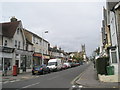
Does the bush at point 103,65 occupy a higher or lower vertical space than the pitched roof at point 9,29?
lower

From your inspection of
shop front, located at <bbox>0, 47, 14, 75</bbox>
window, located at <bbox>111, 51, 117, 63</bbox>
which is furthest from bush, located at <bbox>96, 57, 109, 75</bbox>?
shop front, located at <bbox>0, 47, 14, 75</bbox>

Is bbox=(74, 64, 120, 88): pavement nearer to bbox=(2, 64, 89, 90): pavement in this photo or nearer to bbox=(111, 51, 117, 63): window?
bbox=(2, 64, 89, 90): pavement

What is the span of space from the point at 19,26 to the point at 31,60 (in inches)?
356

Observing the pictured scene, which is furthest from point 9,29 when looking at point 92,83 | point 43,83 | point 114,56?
point 92,83

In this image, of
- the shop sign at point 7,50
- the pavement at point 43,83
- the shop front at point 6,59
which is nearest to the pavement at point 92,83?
the pavement at point 43,83

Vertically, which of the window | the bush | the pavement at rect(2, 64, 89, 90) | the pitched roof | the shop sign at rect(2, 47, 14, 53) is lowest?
the pavement at rect(2, 64, 89, 90)

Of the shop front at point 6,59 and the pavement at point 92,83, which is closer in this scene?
the pavement at point 92,83

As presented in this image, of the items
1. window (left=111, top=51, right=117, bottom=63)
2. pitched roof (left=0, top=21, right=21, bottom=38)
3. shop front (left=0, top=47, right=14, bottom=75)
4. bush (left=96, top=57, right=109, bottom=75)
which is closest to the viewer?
bush (left=96, top=57, right=109, bottom=75)

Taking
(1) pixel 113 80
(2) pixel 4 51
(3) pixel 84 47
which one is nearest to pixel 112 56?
(1) pixel 113 80

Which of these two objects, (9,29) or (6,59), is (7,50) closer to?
(6,59)

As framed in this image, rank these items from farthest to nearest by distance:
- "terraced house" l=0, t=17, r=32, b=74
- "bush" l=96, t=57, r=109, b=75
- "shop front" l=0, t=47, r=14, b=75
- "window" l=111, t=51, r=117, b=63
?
"terraced house" l=0, t=17, r=32, b=74 → "shop front" l=0, t=47, r=14, b=75 → "window" l=111, t=51, r=117, b=63 → "bush" l=96, t=57, r=109, b=75

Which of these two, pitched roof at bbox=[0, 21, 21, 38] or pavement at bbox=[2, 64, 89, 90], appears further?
pitched roof at bbox=[0, 21, 21, 38]

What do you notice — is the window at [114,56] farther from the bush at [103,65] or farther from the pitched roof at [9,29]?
the pitched roof at [9,29]

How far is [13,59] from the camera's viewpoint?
30781 mm
